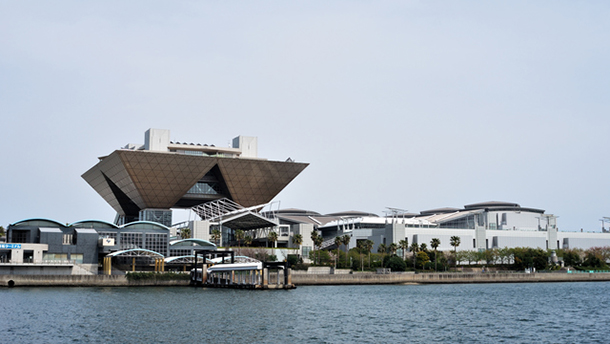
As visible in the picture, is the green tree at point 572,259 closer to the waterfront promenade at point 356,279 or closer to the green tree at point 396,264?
the waterfront promenade at point 356,279

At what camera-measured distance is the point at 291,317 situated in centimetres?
5784

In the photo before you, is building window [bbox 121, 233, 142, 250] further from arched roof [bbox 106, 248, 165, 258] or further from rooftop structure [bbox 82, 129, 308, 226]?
rooftop structure [bbox 82, 129, 308, 226]

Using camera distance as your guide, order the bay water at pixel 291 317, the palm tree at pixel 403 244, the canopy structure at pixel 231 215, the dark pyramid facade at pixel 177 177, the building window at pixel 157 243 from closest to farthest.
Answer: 1. the bay water at pixel 291 317
2. the building window at pixel 157 243
3. the dark pyramid facade at pixel 177 177
4. the canopy structure at pixel 231 215
5. the palm tree at pixel 403 244

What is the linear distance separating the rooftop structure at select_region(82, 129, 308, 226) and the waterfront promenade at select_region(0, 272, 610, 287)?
1727 inches

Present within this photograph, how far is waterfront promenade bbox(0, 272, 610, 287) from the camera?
299 ft

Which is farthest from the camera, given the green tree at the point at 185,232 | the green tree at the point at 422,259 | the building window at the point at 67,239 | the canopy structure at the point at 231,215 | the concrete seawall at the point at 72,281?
the canopy structure at the point at 231,215

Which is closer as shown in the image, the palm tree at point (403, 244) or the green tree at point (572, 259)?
the palm tree at point (403, 244)

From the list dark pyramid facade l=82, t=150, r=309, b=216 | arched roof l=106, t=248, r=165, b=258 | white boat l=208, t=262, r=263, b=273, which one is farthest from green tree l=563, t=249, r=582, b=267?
arched roof l=106, t=248, r=165, b=258

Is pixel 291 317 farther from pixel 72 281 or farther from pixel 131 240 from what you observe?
pixel 131 240

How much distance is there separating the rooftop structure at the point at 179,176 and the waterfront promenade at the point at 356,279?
43865 millimetres

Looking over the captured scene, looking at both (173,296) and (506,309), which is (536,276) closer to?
(506,309)

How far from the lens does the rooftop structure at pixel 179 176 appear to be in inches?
5428

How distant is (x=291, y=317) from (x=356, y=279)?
177 ft

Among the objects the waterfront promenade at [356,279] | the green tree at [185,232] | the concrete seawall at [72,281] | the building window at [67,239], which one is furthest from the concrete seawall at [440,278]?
the building window at [67,239]
